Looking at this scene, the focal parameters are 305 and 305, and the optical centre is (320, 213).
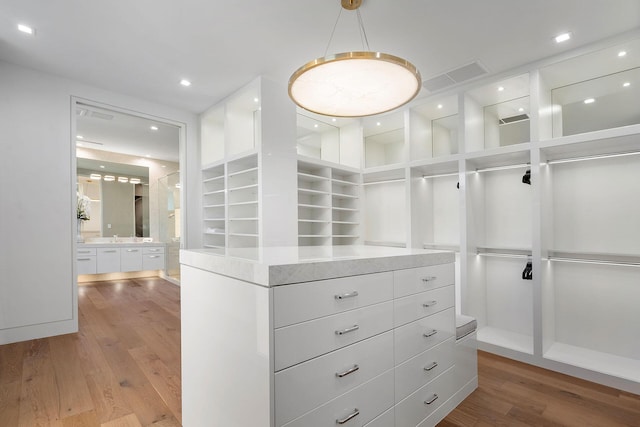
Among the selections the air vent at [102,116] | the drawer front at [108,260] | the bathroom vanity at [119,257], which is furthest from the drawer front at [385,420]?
the drawer front at [108,260]

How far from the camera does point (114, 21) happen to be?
2.69 meters

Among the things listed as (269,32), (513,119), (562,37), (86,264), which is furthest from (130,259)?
(562,37)

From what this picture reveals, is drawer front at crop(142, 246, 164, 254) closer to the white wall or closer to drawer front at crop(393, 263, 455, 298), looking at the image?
the white wall

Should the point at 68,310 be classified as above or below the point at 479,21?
below

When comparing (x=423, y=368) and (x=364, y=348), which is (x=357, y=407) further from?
(x=423, y=368)

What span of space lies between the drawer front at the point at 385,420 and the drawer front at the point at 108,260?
685 cm

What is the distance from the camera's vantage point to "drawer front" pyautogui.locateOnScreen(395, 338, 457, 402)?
159 cm

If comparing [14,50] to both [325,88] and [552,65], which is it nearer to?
[325,88]

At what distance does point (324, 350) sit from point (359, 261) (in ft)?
1.32

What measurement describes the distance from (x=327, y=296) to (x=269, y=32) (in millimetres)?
2630

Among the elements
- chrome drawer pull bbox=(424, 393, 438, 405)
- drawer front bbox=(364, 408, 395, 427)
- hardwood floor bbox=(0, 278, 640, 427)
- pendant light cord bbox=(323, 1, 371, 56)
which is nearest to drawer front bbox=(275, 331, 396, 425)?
drawer front bbox=(364, 408, 395, 427)

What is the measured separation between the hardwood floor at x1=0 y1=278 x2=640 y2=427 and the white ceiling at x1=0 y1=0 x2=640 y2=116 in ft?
9.85

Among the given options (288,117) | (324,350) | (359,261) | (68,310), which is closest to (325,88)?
(359,261)

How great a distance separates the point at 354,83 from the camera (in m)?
2.02
